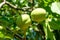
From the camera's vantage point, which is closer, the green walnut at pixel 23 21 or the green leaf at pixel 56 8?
the green leaf at pixel 56 8

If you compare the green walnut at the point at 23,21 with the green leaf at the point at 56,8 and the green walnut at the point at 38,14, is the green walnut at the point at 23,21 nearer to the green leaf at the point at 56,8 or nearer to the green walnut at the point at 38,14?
the green walnut at the point at 38,14

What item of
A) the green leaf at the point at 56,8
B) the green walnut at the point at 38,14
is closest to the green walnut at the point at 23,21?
the green walnut at the point at 38,14

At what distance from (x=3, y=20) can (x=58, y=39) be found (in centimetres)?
48

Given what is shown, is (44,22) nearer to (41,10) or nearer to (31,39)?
(41,10)

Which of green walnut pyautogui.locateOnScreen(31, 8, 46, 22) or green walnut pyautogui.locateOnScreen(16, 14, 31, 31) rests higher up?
green walnut pyautogui.locateOnScreen(31, 8, 46, 22)

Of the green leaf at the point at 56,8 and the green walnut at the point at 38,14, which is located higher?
the green leaf at the point at 56,8

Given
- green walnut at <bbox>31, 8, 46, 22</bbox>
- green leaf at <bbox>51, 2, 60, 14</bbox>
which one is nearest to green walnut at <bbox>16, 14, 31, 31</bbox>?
green walnut at <bbox>31, 8, 46, 22</bbox>

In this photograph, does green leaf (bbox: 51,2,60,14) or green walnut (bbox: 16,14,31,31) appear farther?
green walnut (bbox: 16,14,31,31)

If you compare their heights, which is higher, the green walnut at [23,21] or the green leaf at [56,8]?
the green leaf at [56,8]

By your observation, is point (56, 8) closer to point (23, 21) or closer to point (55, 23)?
point (55, 23)

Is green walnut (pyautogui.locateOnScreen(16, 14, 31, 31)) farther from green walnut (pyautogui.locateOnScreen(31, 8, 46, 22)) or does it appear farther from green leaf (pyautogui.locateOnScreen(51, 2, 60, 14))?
green leaf (pyautogui.locateOnScreen(51, 2, 60, 14))

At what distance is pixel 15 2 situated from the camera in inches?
65.7

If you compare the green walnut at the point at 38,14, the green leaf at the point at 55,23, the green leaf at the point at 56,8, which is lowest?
the green leaf at the point at 55,23

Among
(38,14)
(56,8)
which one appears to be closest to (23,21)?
(38,14)
